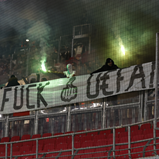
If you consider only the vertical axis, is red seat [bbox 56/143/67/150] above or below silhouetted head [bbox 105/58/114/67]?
below

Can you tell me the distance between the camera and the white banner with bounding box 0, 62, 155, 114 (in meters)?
7.50

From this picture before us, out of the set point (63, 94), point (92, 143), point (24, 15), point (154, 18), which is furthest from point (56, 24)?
point (92, 143)

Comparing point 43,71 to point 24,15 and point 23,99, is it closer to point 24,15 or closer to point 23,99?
point 23,99

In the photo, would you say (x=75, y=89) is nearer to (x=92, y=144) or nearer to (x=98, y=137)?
(x=98, y=137)

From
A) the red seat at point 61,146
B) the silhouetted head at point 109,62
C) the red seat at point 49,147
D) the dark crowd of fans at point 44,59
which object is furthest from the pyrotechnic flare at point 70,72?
the red seat at point 61,146

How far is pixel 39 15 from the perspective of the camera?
11.2 metres

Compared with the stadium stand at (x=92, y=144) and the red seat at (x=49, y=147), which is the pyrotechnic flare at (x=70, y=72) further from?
the red seat at (x=49, y=147)

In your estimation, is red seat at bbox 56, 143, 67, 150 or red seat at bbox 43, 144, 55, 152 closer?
red seat at bbox 56, 143, 67, 150

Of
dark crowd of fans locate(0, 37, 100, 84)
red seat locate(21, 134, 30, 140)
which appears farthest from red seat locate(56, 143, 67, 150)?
dark crowd of fans locate(0, 37, 100, 84)

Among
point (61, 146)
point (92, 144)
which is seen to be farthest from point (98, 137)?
point (61, 146)

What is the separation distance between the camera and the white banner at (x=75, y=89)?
7504mm

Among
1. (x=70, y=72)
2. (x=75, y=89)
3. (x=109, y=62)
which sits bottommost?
(x=75, y=89)

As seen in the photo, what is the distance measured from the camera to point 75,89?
8742 millimetres

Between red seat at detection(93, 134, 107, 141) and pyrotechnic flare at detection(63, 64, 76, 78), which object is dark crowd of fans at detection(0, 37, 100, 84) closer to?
pyrotechnic flare at detection(63, 64, 76, 78)
